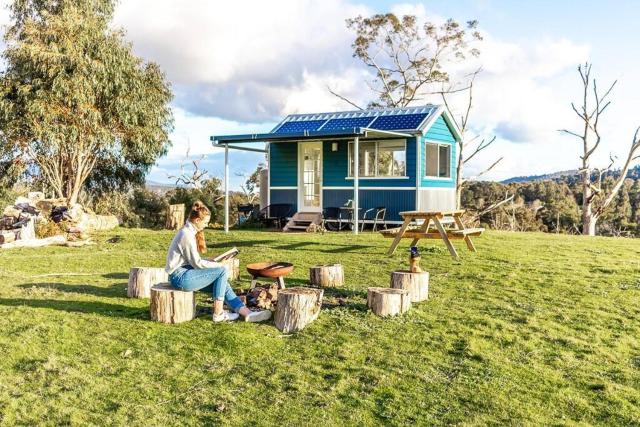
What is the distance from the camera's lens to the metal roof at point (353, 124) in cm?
1691

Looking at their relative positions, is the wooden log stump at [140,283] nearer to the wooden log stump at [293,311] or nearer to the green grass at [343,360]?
the green grass at [343,360]

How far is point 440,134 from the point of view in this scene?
1938 centimetres

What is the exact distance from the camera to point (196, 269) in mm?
6871

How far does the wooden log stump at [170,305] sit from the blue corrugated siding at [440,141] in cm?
1200

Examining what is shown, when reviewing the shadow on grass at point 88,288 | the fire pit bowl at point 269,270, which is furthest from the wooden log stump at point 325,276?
the shadow on grass at point 88,288

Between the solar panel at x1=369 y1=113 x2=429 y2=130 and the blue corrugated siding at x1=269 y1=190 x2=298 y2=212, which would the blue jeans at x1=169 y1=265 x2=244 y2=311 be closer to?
the solar panel at x1=369 y1=113 x2=429 y2=130

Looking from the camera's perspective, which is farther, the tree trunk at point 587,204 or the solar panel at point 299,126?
the tree trunk at point 587,204

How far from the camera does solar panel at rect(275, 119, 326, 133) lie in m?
20.5

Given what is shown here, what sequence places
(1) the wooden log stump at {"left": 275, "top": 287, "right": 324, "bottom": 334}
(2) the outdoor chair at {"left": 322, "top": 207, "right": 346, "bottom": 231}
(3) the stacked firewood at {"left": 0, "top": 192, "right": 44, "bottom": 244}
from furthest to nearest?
(2) the outdoor chair at {"left": 322, "top": 207, "right": 346, "bottom": 231} < (3) the stacked firewood at {"left": 0, "top": 192, "right": 44, "bottom": 244} < (1) the wooden log stump at {"left": 275, "top": 287, "right": 324, "bottom": 334}

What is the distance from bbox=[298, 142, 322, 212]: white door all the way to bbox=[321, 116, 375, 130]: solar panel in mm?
917

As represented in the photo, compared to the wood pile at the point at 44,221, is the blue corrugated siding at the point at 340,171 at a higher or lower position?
higher

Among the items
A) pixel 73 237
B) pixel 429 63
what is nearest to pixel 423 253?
pixel 73 237

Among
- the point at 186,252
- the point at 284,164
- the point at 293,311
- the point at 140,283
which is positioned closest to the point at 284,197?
the point at 284,164

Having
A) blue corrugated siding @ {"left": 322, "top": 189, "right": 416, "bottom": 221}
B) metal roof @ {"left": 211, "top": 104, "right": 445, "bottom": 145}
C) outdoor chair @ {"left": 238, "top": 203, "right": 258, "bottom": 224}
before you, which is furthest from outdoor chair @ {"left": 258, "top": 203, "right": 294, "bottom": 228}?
metal roof @ {"left": 211, "top": 104, "right": 445, "bottom": 145}
